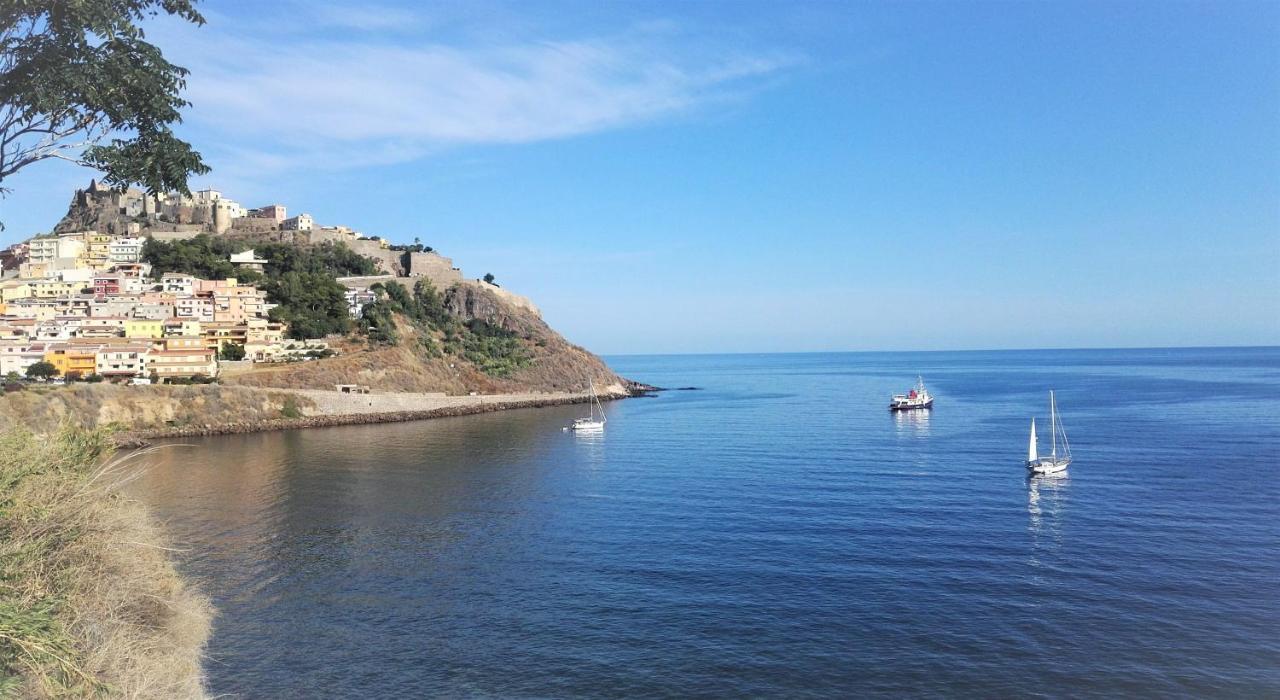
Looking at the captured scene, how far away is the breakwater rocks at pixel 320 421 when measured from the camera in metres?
71.3

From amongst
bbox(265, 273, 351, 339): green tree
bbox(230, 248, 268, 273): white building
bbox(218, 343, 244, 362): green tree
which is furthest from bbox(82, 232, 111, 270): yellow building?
bbox(218, 343, 244, 362): green tree

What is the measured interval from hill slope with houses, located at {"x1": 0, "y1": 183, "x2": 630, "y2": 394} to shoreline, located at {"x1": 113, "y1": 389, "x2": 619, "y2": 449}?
267cm

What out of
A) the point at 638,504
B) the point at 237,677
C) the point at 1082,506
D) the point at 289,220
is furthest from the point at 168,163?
the point at 289,220

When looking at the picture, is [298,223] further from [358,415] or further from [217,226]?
[358,415]

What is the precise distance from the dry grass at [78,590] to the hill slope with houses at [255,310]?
7260 cm

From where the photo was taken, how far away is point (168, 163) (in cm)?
1507

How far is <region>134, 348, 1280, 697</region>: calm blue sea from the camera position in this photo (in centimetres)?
2042

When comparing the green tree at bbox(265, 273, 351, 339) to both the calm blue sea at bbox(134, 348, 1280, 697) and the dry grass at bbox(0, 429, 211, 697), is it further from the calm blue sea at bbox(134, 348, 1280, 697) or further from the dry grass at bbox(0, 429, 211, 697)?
the dry grass at bbox(0, 429, 211, 697)

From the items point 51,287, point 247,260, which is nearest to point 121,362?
point 51,287

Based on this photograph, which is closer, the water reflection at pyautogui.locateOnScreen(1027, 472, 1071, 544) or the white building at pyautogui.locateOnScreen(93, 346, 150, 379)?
the water reflection at pyautogui.locateOnScreen(1027, 472, 1071, 544)

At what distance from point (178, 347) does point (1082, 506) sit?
305ft

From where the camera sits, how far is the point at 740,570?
28891 millimetres

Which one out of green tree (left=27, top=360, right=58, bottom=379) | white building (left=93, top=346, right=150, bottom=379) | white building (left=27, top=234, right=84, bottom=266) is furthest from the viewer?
white building (left=27, top=234, right=84, bottom=266)

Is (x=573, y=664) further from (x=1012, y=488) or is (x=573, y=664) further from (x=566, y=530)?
(x=1012, y=488)
